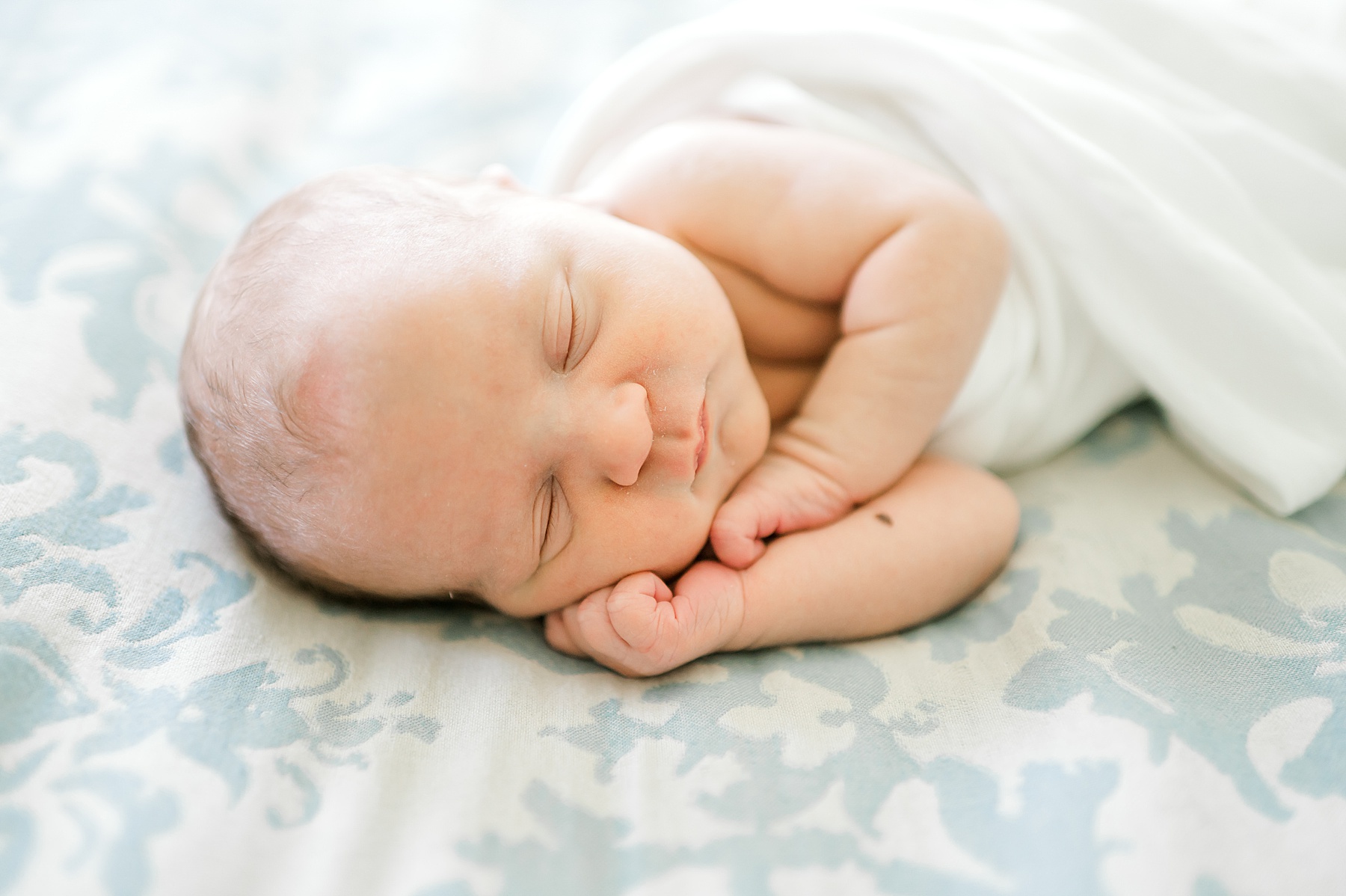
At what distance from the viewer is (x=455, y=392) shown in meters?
0.89

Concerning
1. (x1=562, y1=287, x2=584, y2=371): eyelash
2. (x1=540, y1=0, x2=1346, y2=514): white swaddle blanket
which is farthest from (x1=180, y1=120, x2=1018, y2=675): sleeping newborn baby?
(x1=540, y1=0, x2=1346, y2=514): white swaddle blanket

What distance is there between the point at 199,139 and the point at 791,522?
3.65 feet

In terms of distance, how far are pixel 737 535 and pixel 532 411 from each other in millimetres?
275

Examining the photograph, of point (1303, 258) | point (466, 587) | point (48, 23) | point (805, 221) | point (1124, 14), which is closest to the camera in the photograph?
point (466, 587)

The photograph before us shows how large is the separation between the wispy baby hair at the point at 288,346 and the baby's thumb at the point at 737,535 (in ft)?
1.29

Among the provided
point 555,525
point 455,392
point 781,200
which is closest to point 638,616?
point 555,525

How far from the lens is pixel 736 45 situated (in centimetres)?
127

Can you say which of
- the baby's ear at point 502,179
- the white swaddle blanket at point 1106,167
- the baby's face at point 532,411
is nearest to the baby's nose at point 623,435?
the baby's face at point 532,411

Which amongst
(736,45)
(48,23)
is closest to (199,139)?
(48,23)

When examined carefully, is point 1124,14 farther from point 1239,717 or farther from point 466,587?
point 466,587

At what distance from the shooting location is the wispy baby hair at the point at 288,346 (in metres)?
0.88

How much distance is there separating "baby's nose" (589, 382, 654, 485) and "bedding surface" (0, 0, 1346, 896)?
0.22 meters

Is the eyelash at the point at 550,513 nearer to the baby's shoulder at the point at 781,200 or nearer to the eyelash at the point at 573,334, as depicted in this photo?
the eyelash at the point at 573,334

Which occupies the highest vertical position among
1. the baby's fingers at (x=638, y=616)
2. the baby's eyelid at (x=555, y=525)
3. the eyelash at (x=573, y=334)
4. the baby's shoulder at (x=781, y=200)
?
the baby's shoulder at (x=781, y=200)
